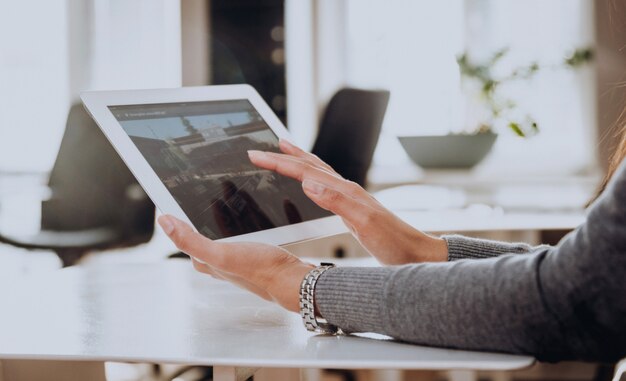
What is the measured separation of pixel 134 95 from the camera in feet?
2.83

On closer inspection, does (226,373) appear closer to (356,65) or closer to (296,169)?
(296,169)

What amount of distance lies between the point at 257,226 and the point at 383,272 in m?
0.19

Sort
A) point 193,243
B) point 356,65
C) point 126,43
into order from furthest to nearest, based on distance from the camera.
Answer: point 356,65, point 126,43, point 193,243

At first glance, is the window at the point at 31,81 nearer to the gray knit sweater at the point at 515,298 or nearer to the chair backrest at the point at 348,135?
the chair backrest at the point at 348,135

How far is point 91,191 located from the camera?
9.37 feet

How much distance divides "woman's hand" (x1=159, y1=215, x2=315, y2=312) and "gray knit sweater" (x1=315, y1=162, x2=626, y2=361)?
0.11ft

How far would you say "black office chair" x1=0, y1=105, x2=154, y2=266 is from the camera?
2.78 meters

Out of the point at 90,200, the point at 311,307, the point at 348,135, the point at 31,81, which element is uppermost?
the point at 311,307

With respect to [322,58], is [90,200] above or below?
below

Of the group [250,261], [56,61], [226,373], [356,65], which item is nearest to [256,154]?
[250,261]

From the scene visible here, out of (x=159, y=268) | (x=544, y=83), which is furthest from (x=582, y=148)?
(x=159, y=268)

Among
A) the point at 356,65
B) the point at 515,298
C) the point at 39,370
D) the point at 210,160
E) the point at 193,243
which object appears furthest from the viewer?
the point at 356,65

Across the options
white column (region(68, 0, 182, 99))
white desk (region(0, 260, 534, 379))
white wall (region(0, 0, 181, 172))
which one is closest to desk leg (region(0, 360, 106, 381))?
white desk (region(0, 260, 534, 379))

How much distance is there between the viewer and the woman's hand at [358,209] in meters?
0.85
